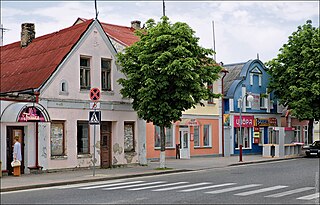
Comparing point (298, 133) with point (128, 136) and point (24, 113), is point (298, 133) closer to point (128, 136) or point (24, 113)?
point (128, 136)

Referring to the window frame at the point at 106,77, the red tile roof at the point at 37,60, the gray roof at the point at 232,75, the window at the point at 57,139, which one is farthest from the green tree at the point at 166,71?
the gray roof at the point at 232,75

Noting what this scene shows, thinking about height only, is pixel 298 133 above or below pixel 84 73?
below

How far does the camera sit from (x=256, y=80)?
142 ft

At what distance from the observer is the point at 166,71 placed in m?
23.9

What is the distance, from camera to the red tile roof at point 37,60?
24203mm

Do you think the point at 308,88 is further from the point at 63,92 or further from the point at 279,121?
the point at 63,92

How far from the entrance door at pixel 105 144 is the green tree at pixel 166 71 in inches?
83.8

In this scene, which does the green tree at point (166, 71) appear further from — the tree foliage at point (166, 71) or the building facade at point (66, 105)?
the building facade at point (66, 105)

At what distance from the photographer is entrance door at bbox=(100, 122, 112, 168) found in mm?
26375

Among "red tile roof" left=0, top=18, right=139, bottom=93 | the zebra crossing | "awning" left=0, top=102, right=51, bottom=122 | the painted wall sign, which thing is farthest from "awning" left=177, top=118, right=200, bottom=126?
the zebra crossing

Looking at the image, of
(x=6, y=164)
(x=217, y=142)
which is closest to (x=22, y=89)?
(x=6, y=164)

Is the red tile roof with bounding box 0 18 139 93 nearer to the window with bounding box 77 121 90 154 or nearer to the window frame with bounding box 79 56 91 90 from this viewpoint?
the window frame with bounding box 79 56 91 90

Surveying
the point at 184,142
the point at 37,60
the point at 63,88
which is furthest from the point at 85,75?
the point at 184,142

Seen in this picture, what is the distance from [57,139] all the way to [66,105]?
1.62 m
